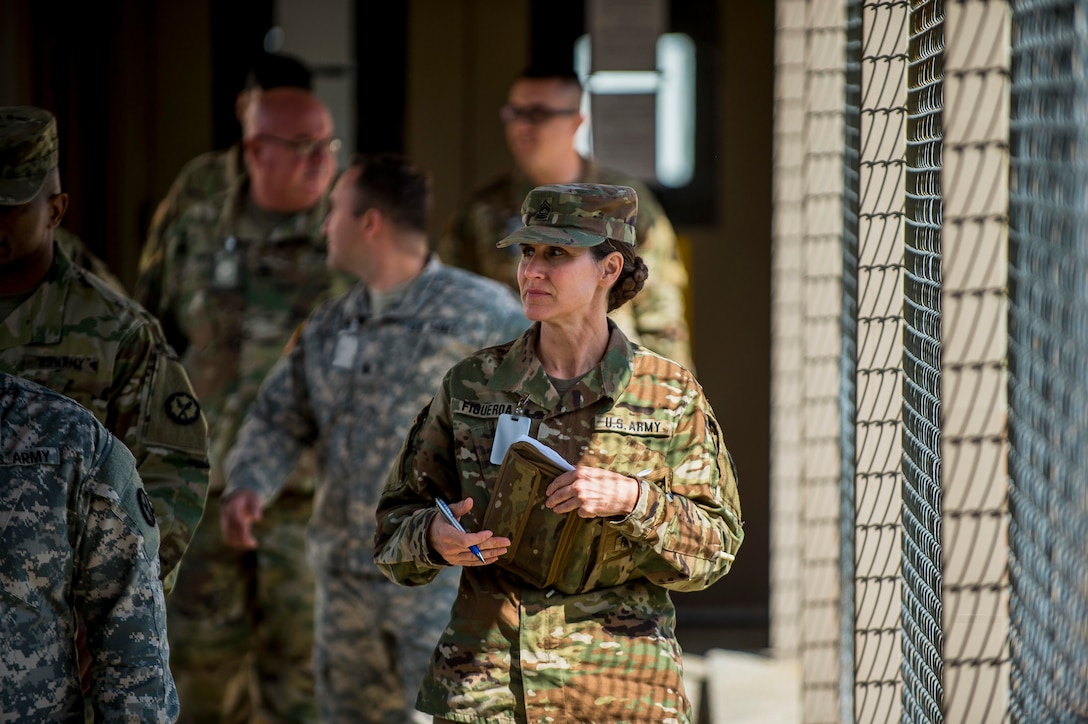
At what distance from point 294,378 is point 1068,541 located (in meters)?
2.74

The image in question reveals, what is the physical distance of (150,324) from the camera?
330 cm

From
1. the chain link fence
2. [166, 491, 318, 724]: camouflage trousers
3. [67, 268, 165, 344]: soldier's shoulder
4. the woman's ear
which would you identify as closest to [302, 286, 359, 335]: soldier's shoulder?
[166, 491, 318, 724]: camouflage trousers

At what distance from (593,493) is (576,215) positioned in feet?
1.79

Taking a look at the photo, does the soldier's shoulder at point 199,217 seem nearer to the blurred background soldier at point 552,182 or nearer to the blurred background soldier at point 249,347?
the blurred background soldier at point 249,347

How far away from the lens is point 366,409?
14.2ft

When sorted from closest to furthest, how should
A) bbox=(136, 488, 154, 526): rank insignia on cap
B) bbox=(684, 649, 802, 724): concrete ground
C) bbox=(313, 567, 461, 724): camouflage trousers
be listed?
bbox=(136, 488, 154, 526): rank insignia on cap → bbox=(313, 567, 461, 724): camouflage trousers → bbox=(684, 649, 802, 724): concrete ground

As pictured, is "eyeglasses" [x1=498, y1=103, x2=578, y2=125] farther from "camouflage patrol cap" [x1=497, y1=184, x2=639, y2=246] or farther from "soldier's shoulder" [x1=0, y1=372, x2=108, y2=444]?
"soldier's shoulder" [x1=0, y1=372, x2=108, y2=444]

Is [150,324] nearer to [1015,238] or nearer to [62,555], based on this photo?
[62,555]

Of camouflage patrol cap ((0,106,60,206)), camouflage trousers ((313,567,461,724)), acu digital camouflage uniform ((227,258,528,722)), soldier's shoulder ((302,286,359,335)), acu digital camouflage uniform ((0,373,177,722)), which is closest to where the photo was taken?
acu digital camouflage uniform ((0,373,177,722))

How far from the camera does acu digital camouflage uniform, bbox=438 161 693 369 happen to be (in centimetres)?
538

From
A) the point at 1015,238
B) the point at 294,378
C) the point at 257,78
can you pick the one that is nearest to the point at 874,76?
the point at 1015,238

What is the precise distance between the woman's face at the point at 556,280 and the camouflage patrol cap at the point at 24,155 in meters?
1.01

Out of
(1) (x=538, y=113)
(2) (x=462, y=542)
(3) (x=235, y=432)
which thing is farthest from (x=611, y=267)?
(1) (x=538, y=113)

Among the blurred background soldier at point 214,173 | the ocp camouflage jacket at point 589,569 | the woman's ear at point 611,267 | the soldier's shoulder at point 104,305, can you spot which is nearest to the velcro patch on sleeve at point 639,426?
the ocp camouflage jacket at point 589,569
